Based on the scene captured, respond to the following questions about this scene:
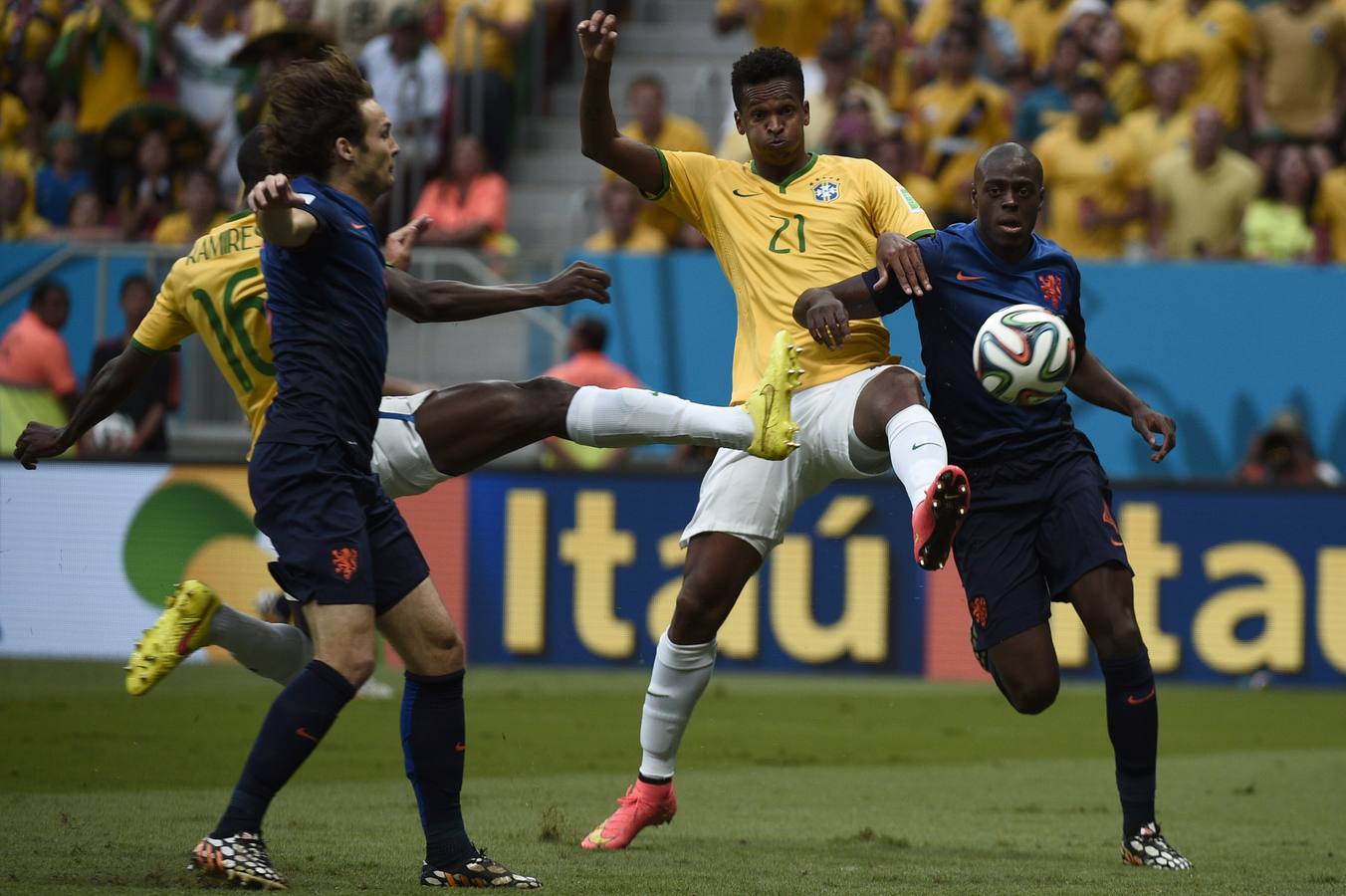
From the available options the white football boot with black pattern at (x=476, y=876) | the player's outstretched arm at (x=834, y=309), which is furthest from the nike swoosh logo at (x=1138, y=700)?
the white football boot with black pattern at (x=476, y=876)

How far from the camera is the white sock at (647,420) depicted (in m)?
6.30

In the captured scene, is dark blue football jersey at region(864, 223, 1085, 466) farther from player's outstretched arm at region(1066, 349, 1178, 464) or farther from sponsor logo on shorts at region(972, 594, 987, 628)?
sponsor logo on shorts at region(972, 594, 987, 628)

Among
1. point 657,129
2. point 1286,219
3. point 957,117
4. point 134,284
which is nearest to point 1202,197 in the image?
point 1286,219

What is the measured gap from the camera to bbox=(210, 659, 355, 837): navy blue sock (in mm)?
5492

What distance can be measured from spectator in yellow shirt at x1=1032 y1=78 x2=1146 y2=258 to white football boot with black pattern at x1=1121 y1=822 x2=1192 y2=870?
864cm

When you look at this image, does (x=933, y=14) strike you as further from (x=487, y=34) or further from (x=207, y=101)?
(x=207, y=101)

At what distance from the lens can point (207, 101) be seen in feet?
55.9

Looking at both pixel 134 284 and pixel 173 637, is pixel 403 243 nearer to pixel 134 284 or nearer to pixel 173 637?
pixel 173 637

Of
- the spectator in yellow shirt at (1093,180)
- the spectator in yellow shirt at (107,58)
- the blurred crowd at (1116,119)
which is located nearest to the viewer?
the blurred crowd at (1116,119)

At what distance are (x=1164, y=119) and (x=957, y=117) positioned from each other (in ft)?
5.35

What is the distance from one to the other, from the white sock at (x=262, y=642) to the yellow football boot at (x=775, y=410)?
1.70m

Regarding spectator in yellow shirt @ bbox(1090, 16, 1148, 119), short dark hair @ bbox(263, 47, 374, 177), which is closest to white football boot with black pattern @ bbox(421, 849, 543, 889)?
short dark hair @ bbox(263, 47, 374, 177)

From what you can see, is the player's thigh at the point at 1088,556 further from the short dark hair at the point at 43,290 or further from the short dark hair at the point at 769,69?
the short dark hair at the point at 43,290

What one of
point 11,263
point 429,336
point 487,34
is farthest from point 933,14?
point 11,263
